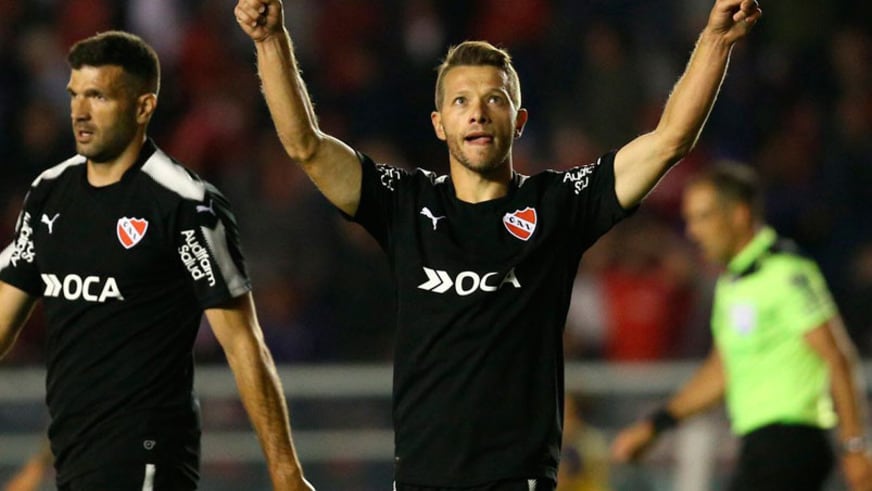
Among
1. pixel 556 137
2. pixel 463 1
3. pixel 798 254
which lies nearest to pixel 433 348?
pixel 798 254

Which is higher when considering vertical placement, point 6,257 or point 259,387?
point 6,257

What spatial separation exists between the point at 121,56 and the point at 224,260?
0.76m

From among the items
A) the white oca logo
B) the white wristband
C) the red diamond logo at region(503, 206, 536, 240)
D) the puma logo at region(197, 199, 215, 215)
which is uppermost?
the puma logo at region(197, 199, 215, 215)

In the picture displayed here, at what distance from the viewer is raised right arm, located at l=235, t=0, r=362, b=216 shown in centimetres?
494

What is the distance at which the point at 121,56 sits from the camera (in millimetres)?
5523

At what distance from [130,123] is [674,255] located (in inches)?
250

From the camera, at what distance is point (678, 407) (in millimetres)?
7984

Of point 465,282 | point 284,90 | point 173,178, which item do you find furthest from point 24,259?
point 465,282

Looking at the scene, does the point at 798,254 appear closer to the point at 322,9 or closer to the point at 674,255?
the point at 674,255

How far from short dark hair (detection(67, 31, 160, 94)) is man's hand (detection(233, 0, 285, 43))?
2.35ft

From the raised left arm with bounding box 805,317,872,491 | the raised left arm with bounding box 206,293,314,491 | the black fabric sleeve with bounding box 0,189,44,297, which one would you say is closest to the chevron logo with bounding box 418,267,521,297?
the raised left arm with bounding box 206,293,314,491

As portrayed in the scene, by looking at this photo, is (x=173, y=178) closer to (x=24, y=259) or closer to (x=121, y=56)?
(x=121, y=56)

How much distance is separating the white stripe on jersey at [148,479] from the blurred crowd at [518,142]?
5639 millimetres

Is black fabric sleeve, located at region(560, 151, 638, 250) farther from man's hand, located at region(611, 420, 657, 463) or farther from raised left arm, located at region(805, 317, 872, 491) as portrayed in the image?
man's hand, located at region(611, 420, 657, 463)
